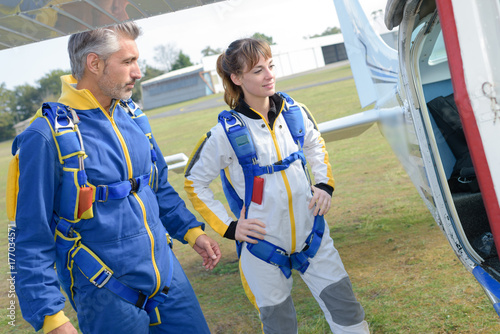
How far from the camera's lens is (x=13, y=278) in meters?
2.00

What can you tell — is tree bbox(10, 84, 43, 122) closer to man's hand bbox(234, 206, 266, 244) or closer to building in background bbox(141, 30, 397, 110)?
building in background bbox(141, 30, 397, 110)

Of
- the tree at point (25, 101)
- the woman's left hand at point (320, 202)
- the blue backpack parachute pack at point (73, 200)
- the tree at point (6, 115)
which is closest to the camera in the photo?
the blue backpack parachute pack at point (73, 200)

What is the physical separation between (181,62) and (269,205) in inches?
3546

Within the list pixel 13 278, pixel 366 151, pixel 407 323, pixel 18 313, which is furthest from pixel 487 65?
pixel 366 151

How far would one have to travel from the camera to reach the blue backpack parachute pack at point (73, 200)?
2010 millimetres

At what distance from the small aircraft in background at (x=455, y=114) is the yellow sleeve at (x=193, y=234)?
1.22 metres

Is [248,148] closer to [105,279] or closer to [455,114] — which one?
[105,279]

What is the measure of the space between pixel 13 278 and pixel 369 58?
477cm

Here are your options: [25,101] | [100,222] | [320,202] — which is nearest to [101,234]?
[100,222]

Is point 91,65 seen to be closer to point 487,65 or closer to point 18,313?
point 487,65

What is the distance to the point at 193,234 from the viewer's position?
8.22ft

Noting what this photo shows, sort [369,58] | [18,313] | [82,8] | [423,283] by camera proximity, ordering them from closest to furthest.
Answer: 1. [82,8]
2. [423,283]
3. [18,313]
4. [369,58]

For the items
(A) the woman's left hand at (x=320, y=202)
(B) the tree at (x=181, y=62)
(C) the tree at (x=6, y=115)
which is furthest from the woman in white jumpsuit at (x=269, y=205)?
(B) the tree at (x=181, y=62)

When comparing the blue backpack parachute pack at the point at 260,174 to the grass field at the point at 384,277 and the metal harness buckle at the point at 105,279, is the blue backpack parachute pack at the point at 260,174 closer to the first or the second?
the metal harness buckle at the point at 105,279
